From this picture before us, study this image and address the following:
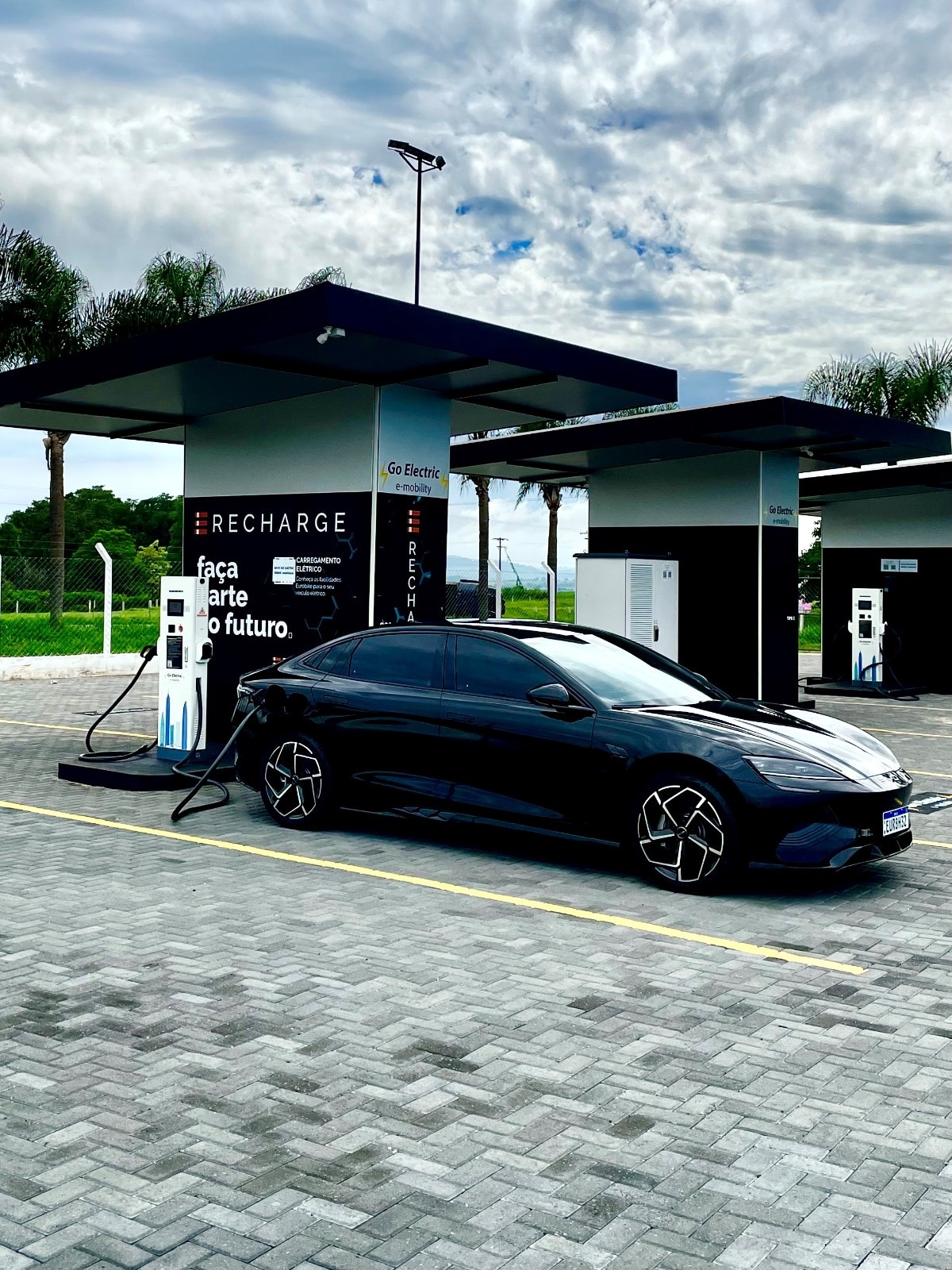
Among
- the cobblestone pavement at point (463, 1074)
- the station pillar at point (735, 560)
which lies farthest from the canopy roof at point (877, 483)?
the cobblestone pavement at point (463, 1074)

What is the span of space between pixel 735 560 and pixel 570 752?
34.2 feet

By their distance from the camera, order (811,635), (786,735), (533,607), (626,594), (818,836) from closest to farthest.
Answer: (818,836), (786,735), (626,594), (533,607), (811,635)

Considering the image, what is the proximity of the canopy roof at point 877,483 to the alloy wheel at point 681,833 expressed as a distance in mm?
14740

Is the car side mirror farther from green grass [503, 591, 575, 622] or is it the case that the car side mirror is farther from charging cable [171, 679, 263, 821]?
green grass [503, 591, 575, 622]

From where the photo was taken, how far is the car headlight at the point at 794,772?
6895 millimetres

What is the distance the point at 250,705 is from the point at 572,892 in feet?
10.1

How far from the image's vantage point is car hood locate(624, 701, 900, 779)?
710 cm

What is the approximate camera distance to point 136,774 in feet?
34.3

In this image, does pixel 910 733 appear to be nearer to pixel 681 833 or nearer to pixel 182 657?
pixel 182 657

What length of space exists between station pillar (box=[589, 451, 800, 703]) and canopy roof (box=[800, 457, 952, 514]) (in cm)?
362

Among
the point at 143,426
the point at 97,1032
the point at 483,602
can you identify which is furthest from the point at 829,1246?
the point at 483,602

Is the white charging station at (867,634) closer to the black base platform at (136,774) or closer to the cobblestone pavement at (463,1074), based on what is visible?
the black base platform at (136,774)

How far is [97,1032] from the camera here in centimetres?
476

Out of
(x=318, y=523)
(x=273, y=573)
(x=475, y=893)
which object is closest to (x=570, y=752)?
(x=475, y=893)
